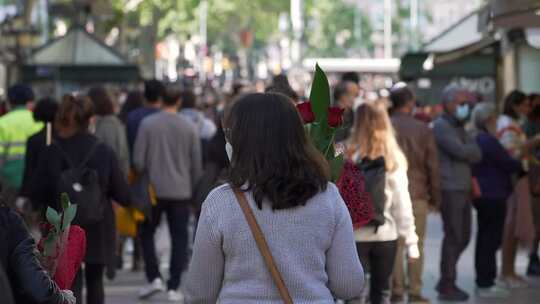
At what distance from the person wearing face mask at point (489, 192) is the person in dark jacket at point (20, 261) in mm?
8608

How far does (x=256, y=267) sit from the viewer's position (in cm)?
532

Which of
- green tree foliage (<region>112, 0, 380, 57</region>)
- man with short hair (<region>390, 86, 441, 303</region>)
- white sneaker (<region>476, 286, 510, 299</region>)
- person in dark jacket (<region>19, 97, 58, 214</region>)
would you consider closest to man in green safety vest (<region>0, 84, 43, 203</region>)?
person in dark jacket (<region>19, 97, 58, 214</region>)

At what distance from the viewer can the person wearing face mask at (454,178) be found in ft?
43.5

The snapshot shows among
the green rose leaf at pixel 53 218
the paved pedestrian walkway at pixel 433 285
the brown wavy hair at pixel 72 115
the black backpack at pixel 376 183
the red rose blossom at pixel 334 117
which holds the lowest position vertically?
the paved pedestrian walkway at pixel 433 285

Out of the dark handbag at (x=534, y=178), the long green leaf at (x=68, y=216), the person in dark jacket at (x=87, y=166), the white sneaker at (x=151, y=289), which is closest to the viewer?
the long green leaf at (x=68, y=216)

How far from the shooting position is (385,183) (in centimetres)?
1110

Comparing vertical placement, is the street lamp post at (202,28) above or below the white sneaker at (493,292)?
above

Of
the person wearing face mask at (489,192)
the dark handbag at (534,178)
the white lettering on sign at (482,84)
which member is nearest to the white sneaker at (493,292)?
the person wearing face mask at (489,192)

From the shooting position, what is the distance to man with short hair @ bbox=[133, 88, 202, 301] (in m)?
13.4

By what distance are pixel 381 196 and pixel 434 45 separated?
58.0ft

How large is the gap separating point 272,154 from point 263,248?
31 centimetres

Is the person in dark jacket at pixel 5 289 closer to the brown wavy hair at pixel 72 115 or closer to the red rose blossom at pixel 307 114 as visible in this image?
the red rose blossom at pixel 307 114

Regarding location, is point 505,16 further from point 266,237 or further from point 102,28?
point 102,28

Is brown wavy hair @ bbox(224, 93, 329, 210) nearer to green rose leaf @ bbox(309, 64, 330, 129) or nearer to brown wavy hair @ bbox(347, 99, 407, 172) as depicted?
green rose leaf @ bbox(309, 64, 330, 129)
